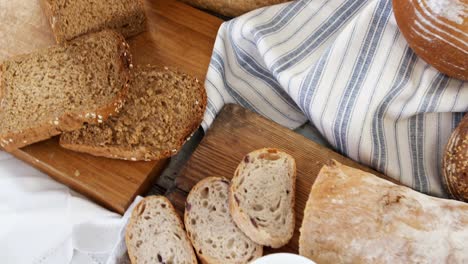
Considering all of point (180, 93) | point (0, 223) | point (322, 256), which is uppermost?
point (180, 93)

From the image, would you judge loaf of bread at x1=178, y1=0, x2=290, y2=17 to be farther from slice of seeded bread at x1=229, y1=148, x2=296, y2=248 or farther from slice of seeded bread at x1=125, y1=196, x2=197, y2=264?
slice of seeded bread at x1=125, y1=196, x2=197, y2=264

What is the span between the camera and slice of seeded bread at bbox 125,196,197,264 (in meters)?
2.02

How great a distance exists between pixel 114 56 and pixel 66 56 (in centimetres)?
20

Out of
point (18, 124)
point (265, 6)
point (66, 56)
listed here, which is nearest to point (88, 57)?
point (66, 56)


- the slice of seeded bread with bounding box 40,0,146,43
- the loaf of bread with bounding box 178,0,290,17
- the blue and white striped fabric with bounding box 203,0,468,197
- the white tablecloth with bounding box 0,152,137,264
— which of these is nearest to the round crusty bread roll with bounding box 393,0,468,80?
the blue and white striped fabric with bounding box 203,0,468,197

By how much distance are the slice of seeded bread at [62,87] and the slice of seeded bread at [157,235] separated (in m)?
0.38

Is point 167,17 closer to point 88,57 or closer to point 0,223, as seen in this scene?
point 88,57

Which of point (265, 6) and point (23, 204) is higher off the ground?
point (265, 6)

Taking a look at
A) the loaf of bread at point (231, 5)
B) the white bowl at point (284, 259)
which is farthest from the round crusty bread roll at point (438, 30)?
the white bowl at point (284, 259)

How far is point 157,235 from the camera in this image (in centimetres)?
204

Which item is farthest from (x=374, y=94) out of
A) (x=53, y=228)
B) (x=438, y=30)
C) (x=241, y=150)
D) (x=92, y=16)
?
(x=53, y=228)

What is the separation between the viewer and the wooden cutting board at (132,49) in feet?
7.01

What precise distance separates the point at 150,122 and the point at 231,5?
0.69 meters

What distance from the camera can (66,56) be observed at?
7.49 ft
